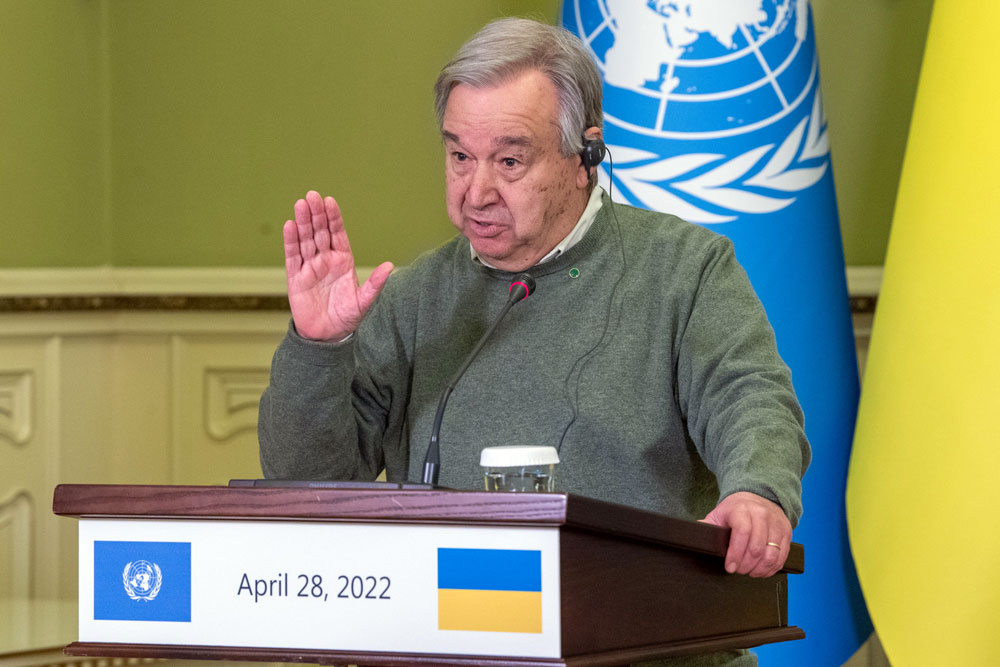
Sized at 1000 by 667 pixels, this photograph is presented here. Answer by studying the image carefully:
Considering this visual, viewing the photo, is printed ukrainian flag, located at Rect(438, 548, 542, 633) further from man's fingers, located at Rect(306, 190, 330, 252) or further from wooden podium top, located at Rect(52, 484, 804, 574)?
man's fingers, located at Rect(306, 190, 330, 252)

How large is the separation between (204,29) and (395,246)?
0.80 metres

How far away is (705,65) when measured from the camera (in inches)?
94.8

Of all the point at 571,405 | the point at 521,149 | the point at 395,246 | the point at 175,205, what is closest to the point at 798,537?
the point at 571,405

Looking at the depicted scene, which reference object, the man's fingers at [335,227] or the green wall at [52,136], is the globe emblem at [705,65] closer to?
the man's fingers at [335,227]

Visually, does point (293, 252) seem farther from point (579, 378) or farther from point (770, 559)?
point (770, 559)

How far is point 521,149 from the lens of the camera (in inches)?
61.9

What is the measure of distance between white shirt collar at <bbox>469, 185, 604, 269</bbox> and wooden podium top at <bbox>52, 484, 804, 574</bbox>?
2.02 feet

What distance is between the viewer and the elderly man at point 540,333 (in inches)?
58.8

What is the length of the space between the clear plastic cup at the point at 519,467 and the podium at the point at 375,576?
119 mm

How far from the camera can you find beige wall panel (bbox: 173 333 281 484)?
11.0 feet

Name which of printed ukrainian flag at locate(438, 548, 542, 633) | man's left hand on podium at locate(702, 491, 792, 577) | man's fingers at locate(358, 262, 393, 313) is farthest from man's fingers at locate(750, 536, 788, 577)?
man's fingers at locate(358, 262, 393, 313)

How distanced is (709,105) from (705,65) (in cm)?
8

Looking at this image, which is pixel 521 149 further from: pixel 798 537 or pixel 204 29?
pixel 204 29

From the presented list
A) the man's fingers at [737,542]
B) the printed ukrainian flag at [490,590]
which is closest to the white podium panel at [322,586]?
the printed ukrainian flag at [490,590]
